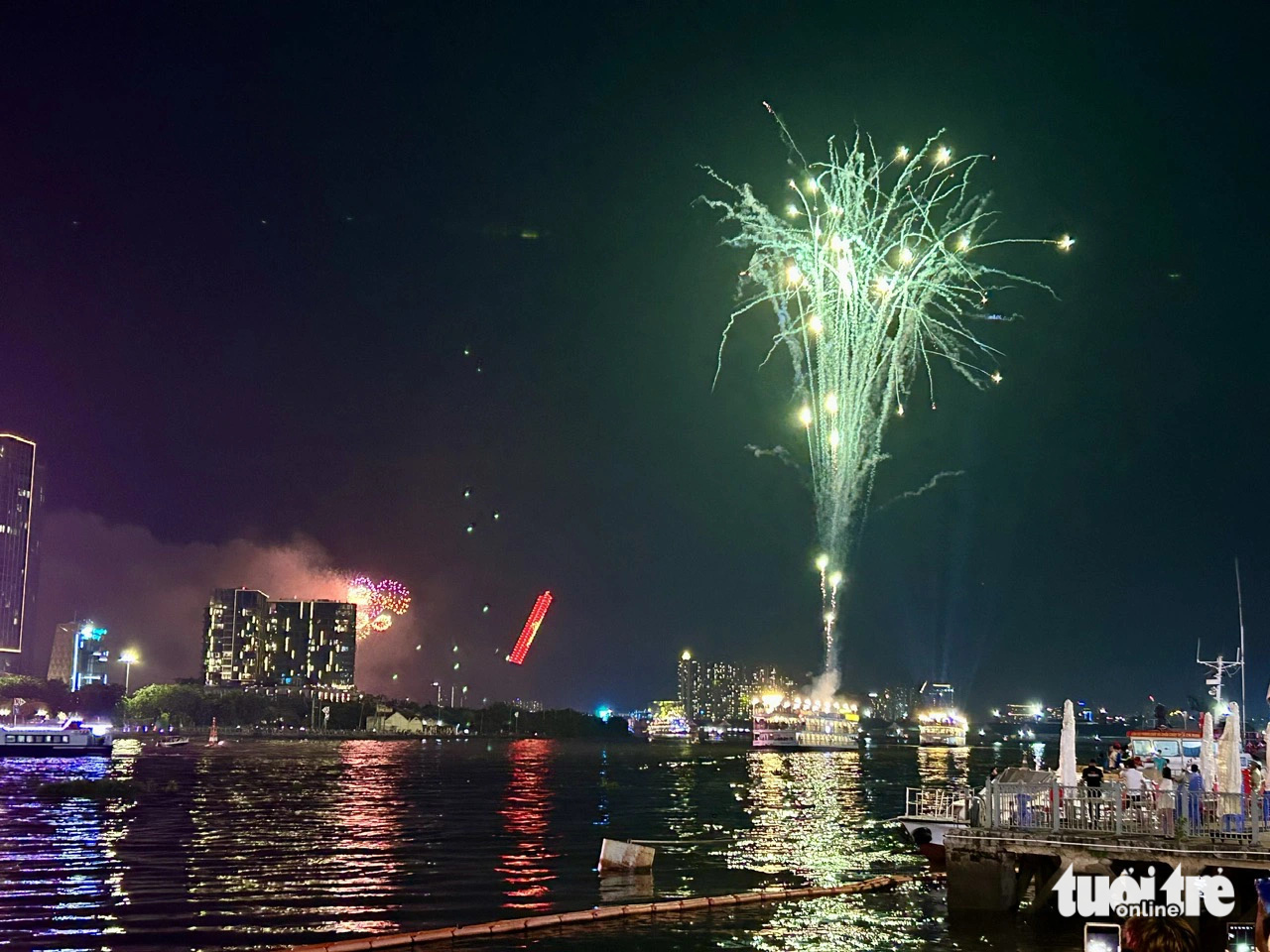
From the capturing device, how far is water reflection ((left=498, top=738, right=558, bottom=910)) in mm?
38156

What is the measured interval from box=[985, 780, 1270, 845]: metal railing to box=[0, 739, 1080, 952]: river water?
282cm

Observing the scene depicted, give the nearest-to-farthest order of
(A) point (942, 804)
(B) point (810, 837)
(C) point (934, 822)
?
1. (C) point (934, 822)
2. (A) point (942, 804)
3. (B) point (810, 837)

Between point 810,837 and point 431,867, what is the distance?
72.8 feet

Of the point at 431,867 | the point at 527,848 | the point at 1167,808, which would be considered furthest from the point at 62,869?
the point at 1167,808

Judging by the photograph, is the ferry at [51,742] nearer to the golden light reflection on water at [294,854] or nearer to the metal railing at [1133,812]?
the golden light reflection on water at [294,854]

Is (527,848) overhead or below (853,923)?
below

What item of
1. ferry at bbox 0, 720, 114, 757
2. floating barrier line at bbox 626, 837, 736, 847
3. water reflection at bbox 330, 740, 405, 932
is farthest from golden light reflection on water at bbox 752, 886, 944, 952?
ferry at bbox 0, 720, 114, 757

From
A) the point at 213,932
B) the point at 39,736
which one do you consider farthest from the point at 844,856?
the point at 39,736

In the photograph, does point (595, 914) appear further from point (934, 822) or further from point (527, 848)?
point (527, 848)

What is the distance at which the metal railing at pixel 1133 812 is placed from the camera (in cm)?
3052

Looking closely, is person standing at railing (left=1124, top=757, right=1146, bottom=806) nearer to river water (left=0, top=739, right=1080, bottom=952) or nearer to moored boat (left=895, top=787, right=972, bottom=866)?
river water (left=0, top=739, right=1080, bottom=952)

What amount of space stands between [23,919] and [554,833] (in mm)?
29352

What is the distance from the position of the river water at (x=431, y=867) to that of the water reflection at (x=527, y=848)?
17cm

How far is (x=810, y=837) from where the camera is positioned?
60.0m
